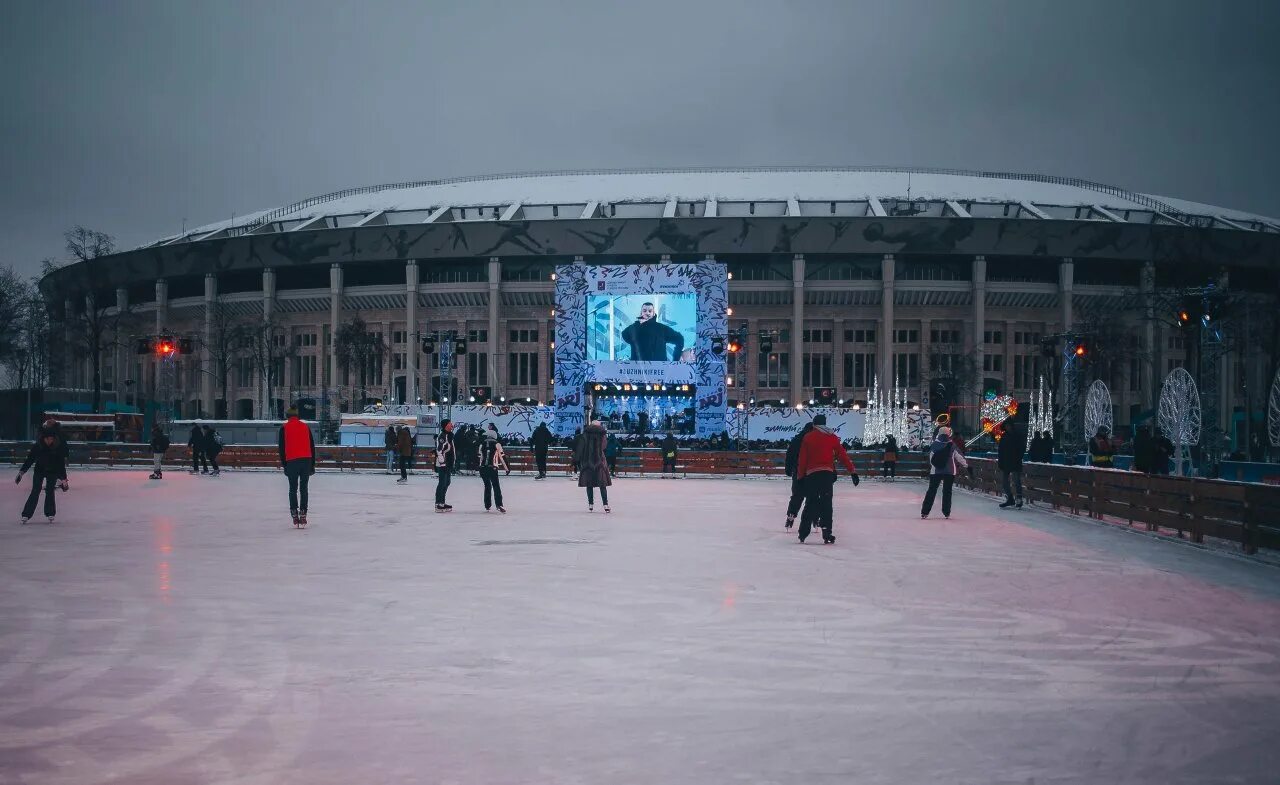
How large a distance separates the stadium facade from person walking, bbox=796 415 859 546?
60787 mm

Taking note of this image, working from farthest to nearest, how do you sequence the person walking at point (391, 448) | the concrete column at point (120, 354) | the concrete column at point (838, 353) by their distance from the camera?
the concrete column at point (120, 354), the concrete column at point (838, 353), the person walking at point (391, 448)

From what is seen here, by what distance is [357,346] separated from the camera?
251ft

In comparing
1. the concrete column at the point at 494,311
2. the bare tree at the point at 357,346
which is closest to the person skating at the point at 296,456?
the bare tree at the point at 357,346

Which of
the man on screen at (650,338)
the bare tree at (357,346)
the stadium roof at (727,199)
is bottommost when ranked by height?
the man on screen at (650,338)

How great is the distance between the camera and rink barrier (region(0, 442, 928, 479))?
41.9 m

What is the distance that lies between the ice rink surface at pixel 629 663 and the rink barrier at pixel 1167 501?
801 millimetres

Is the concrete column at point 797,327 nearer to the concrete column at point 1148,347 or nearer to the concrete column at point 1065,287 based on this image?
the concrete column at point 1065,287

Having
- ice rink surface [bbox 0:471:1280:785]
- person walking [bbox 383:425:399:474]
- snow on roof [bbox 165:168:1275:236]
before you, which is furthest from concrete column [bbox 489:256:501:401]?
ice rink surface [bbox 0:471:1280:785]

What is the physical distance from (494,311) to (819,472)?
67.0 m

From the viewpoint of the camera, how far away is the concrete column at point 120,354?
92312 mm

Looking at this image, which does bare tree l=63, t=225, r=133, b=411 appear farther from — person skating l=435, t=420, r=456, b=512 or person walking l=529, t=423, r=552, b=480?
person skating l=435, t=420, r=456, b=512

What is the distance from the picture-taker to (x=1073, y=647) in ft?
26.4

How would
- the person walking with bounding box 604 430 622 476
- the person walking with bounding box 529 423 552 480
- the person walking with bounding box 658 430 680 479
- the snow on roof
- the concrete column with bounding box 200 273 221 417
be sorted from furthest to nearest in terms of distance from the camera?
the snow on roof, the concrete column with bounding box 200 273 221 417, the person walking with bounding box 658 430 680 479, the person walking with bounding box 604 430 622 476, the person walking with bounding box 529 423 552 480

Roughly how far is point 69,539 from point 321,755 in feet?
39.5
